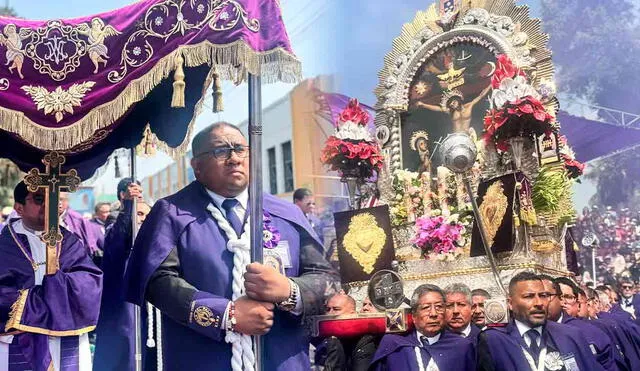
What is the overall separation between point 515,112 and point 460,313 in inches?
81.3

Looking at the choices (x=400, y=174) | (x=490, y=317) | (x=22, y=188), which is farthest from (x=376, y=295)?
(x=400, y=174)

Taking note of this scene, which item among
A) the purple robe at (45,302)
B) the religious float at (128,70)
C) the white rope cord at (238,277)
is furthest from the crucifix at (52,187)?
the white rope cord at (238,277)

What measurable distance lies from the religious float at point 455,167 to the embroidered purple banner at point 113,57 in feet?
6.21

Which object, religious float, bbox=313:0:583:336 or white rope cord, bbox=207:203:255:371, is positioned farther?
religious float, bbox=313:0:583:336

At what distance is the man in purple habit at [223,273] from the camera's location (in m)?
3.41

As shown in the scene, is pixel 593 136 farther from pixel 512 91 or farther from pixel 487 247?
pixel 487 247

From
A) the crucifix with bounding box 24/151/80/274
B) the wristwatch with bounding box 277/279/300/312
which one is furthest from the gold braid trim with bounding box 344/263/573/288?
the wristwatch with bounding box 277/279/300/312

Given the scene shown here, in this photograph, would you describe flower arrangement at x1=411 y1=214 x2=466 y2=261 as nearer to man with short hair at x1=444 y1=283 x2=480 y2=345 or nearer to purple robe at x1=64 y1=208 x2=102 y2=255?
man with short hair at x1=444 y1=283 x2=480 y2=345

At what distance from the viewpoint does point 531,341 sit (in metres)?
4.77

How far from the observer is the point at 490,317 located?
18.2 feet

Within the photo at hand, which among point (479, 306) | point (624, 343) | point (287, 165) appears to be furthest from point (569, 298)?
point (287, 165)

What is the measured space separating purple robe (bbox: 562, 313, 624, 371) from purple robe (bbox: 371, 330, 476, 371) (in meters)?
1.27

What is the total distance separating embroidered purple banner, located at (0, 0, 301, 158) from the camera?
145 inches

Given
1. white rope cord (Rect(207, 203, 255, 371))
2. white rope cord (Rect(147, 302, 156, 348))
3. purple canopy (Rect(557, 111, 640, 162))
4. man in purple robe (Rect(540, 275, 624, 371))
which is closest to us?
white rope cord (Rect(207, 203, 255, 371))
